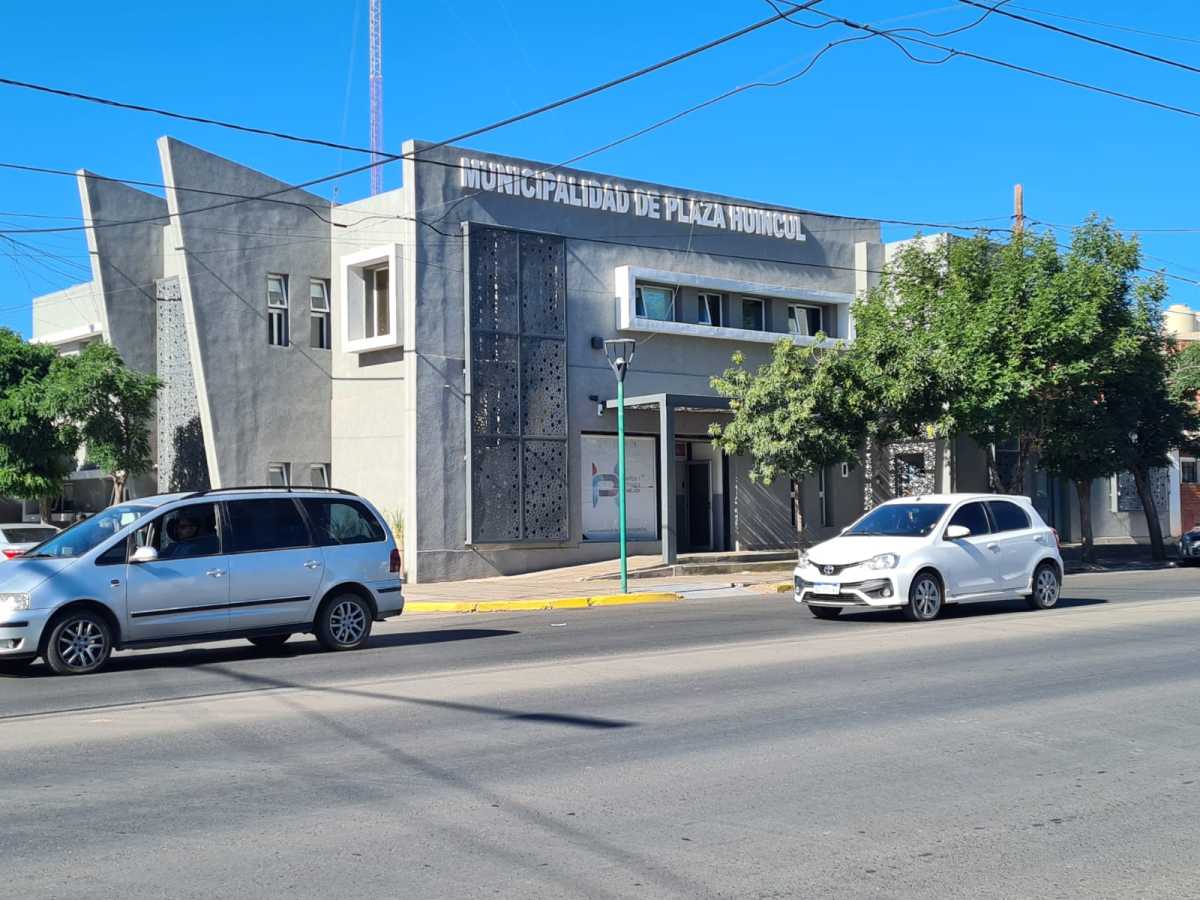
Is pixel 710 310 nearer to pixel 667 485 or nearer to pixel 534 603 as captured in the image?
pixel 667 485

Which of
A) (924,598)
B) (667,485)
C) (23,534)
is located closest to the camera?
(924,598)

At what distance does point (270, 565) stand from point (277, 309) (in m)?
15.2

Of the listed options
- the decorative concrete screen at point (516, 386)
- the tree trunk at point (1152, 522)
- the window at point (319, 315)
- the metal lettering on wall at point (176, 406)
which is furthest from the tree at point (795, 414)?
the metal lettering on wall at point (176, 406)

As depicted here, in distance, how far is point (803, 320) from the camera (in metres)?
32.6

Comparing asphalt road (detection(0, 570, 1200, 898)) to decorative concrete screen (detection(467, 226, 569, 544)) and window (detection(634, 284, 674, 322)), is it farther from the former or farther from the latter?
window (detection(634, 284, 674, 322))

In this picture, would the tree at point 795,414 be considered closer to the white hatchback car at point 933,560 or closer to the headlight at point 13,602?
the white hatchback car at point 933,560

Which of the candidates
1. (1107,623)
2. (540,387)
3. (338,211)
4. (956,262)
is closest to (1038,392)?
(956,262)

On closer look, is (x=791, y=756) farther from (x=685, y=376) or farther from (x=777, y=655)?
(x=685, y=376)

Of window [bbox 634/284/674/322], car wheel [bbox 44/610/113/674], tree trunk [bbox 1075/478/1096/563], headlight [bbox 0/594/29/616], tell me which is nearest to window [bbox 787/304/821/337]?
window [bbox 634/284/674/322]

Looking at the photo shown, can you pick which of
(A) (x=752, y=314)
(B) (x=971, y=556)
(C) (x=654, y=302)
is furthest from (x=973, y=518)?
(A) (x=752, y=314)

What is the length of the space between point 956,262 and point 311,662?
19963 mm

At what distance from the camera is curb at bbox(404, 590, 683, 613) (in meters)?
20.5

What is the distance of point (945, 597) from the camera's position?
54.3ft

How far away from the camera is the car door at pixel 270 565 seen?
13.4 metres
